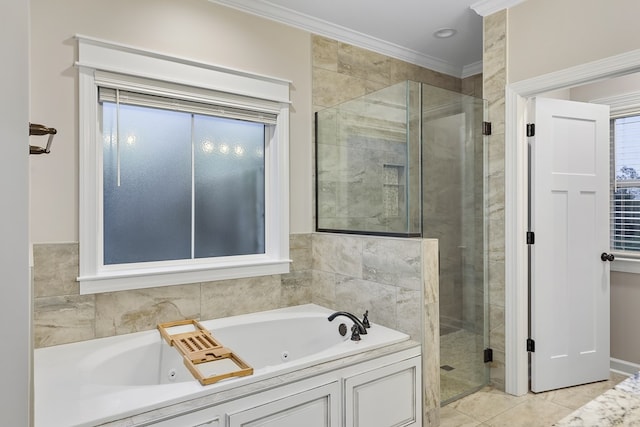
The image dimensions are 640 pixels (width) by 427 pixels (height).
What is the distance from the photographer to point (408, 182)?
7.99 ft

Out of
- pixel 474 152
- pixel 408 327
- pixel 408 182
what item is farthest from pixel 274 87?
Result: pixel 408 327

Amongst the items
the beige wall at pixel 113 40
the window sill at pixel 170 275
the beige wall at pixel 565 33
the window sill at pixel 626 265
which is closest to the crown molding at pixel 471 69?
the beige wall at pixel 565 33

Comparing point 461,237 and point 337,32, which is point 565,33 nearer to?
point 461,237

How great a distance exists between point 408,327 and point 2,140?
210 cm

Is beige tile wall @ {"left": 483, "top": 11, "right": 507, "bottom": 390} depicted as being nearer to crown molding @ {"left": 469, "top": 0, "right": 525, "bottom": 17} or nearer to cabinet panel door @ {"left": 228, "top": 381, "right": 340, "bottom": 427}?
crown molding @ {"left": 469, "top": 0, "right": 525, "bottom": 17}

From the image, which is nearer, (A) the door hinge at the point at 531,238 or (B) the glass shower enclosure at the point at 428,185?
(B) the glass shower enclosure at the point at 428,185

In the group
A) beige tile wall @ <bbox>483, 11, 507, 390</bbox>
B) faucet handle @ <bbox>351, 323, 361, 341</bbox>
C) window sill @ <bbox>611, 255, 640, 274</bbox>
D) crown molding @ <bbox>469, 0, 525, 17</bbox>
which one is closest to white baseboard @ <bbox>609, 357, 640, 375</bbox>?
window sill @ <bbox>611, 255, 640, 274</bbox>

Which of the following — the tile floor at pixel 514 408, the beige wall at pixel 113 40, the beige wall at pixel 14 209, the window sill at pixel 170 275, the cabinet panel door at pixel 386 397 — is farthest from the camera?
the tile floor at pixel 514 408

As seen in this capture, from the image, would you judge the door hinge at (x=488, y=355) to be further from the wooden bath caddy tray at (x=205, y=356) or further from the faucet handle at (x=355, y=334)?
the wooden bath caddy tray at (x=205, y=356)

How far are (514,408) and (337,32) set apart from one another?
3016 mm

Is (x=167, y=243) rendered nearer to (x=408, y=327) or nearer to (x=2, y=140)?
(x=408, y=327)

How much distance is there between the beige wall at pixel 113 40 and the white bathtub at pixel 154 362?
0.66 metres

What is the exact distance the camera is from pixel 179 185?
260cm

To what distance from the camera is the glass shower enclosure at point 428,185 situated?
2492mm
